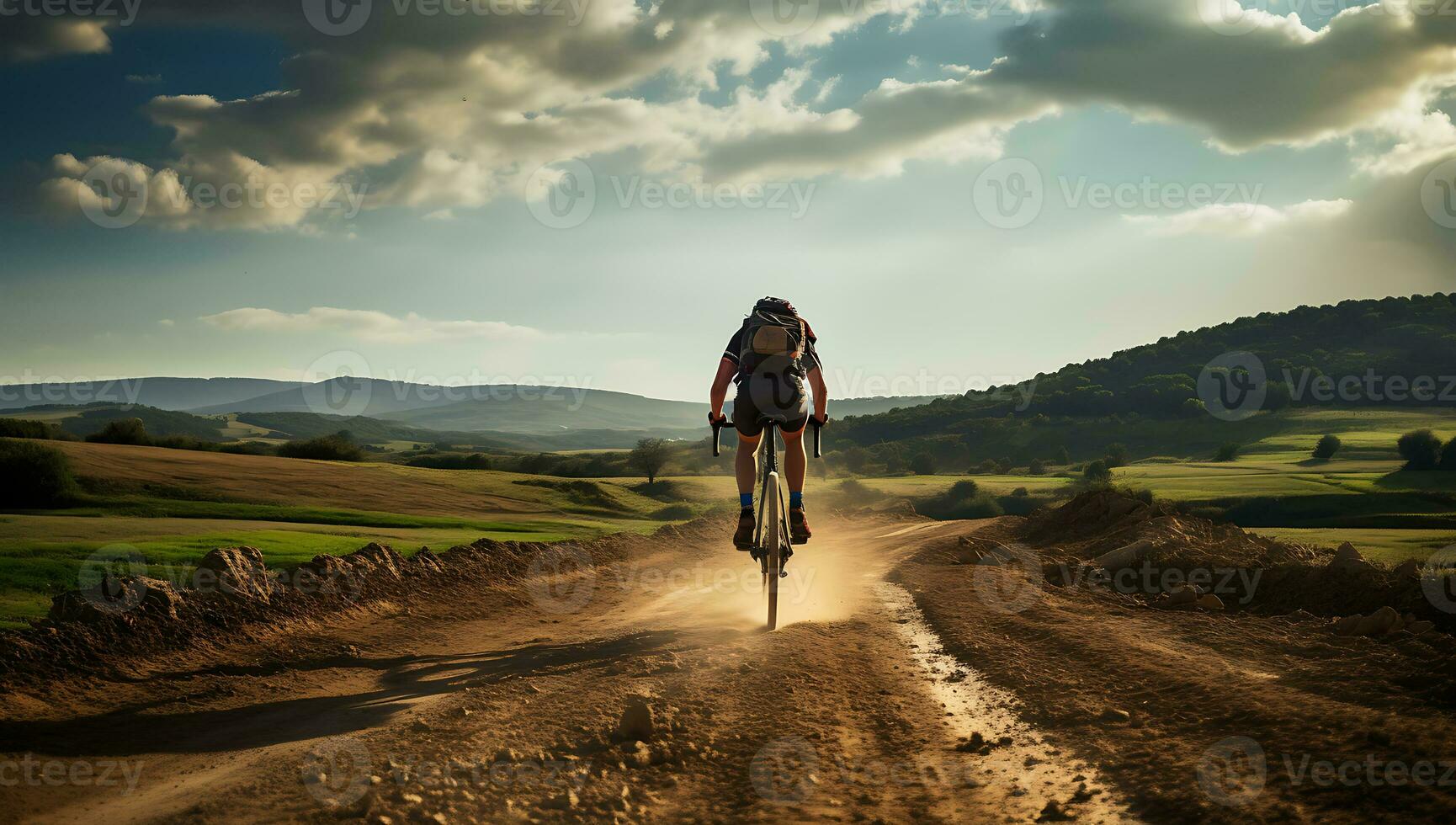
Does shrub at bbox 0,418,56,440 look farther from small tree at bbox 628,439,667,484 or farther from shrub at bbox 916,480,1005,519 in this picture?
shrub at bbox 916,480,1005,519

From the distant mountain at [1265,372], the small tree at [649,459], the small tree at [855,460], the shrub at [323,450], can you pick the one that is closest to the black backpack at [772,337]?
the small tree at [649,459]

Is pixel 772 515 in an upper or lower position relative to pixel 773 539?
upper

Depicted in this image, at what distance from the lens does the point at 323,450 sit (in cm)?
5909

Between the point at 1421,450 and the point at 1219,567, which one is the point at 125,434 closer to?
the point at 1219,567

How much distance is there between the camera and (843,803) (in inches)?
175

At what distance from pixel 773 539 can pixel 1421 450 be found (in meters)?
77.5

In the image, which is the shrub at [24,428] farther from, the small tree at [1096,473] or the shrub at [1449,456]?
the shrub at [1449,456]

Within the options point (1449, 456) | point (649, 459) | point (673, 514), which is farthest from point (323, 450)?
point (1449, 456)

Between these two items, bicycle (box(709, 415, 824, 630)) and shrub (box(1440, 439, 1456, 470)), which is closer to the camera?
bicycle (box(709, 415, 824, 630))

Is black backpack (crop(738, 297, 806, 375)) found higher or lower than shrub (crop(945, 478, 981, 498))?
higher

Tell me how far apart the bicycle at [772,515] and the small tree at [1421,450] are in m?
70.1

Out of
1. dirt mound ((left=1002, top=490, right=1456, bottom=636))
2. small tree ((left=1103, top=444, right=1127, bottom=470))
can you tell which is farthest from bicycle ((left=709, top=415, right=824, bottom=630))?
small tree ((left=1103, top=444, right=1127, bottom=470))

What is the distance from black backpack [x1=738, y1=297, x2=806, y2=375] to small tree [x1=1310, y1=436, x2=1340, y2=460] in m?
92.4

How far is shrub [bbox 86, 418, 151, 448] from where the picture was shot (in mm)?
51513
